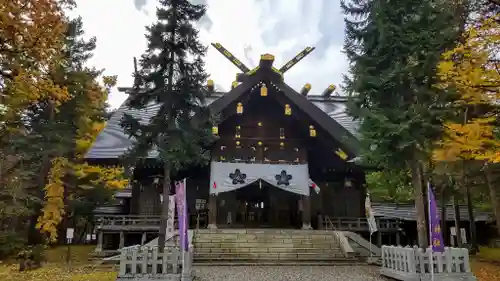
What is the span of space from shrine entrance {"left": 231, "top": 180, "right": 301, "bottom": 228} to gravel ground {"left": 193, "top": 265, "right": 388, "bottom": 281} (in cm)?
669

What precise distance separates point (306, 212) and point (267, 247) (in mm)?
4088

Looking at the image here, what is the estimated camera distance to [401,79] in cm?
1078

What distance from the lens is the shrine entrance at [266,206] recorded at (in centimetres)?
1920

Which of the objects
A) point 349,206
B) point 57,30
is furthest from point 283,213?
point 57,30

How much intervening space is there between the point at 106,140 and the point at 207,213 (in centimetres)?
672

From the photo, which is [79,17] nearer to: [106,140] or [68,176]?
[106,140]

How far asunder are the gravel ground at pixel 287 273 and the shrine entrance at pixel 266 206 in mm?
6687

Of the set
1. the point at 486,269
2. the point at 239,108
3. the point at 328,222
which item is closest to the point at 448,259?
the point at 486,269

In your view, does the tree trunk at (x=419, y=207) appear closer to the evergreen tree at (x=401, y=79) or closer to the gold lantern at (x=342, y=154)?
the evergreen tree at (x=401, y=79)

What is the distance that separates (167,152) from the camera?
10812mm

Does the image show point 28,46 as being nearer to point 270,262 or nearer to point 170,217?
point 170,217

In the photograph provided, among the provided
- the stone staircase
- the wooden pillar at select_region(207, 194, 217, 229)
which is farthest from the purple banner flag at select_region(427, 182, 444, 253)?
the wooden pillar at select_region(207, 194, 217, 229)

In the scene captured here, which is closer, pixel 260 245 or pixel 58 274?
pixel 58 274

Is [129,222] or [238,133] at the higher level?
[238,133]
